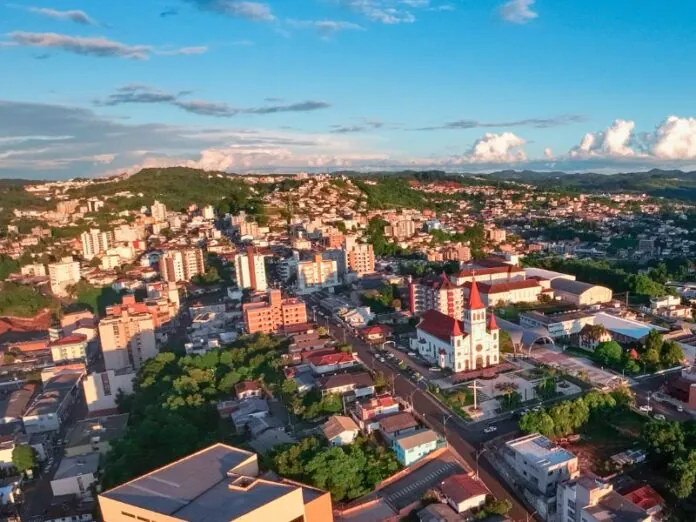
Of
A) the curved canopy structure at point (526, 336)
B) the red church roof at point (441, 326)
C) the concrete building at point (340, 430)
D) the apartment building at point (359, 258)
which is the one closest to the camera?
the concrete building at point (340, 430)

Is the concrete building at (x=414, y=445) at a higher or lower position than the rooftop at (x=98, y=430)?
higher

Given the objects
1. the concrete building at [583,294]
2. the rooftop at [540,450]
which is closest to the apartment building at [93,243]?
the concrete building at [583,294]

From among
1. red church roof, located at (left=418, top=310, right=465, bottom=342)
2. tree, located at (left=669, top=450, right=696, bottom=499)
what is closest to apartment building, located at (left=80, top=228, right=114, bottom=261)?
red church roof, located at (left=418, top=310, right=465, bottom=342)

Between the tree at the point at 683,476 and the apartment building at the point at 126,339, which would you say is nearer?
the tree at the point at 683,476

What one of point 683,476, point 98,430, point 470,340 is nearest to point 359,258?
point 470,340

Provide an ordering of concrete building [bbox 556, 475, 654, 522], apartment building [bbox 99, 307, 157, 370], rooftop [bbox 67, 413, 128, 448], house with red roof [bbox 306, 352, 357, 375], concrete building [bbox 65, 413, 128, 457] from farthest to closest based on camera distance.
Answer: apartment building [bbox 99, 307, 157, 370] → house with red roof [bbox 306, 352, 357, 375] → rooftop [bbox 67, 413, 128, 448] → concrete building [bbox 65, 413, 128, 457] → concrete building [bbox 556, 475, 654, 522]

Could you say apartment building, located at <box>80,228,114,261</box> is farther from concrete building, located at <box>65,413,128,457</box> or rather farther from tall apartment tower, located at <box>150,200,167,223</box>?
concrete building, located at <box>65,413,128,457</box>

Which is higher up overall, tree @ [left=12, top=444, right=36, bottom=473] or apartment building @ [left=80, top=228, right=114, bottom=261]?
apartment building @ [left=80, top=228, right=114, bottom=261]

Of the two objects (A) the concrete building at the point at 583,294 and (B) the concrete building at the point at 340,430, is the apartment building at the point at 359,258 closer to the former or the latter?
(A) the concrete building at the point at 583,294

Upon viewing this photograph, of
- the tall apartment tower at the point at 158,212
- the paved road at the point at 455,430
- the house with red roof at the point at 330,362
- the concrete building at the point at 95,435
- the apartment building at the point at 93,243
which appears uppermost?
the tall apartment tower at the point at 158,212
